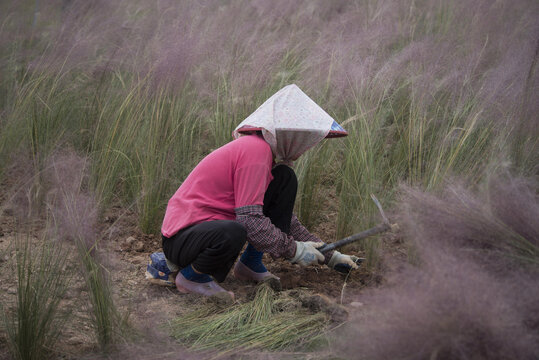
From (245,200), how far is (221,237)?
0.18 m

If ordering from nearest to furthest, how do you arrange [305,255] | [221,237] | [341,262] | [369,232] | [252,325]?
[252,325]
[369,232]
[221,237]
[305,255]
[341,262]

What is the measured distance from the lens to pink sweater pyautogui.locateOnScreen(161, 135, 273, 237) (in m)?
2.24

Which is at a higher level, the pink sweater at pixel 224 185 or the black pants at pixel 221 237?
the pink sweater at pixel 224 185

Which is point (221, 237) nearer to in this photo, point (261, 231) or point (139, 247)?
point (261, 231)

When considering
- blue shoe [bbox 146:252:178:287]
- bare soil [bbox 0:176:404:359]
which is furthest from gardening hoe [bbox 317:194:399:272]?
blue shoe [bbox 146:252:178:287]

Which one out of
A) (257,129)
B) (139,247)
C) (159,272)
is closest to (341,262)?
(257,129)

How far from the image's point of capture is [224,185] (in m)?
2.34

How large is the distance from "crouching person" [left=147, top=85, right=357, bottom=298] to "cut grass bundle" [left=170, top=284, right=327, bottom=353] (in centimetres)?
19

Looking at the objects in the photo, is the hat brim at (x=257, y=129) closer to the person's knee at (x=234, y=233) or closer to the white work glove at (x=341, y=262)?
the person's knee at (x=234, y=233)

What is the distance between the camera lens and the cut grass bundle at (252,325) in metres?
1.86

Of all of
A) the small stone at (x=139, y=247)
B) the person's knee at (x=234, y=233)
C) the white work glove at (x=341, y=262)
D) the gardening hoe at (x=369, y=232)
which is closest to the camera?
the gardening hoe at (x=369, y=232)

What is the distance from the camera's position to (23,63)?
379 centimetres

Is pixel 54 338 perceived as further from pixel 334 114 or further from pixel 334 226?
pixel 334 114

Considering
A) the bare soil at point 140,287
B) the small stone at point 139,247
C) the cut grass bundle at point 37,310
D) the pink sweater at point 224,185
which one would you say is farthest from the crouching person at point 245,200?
the cut grass bundle at point 37,310
